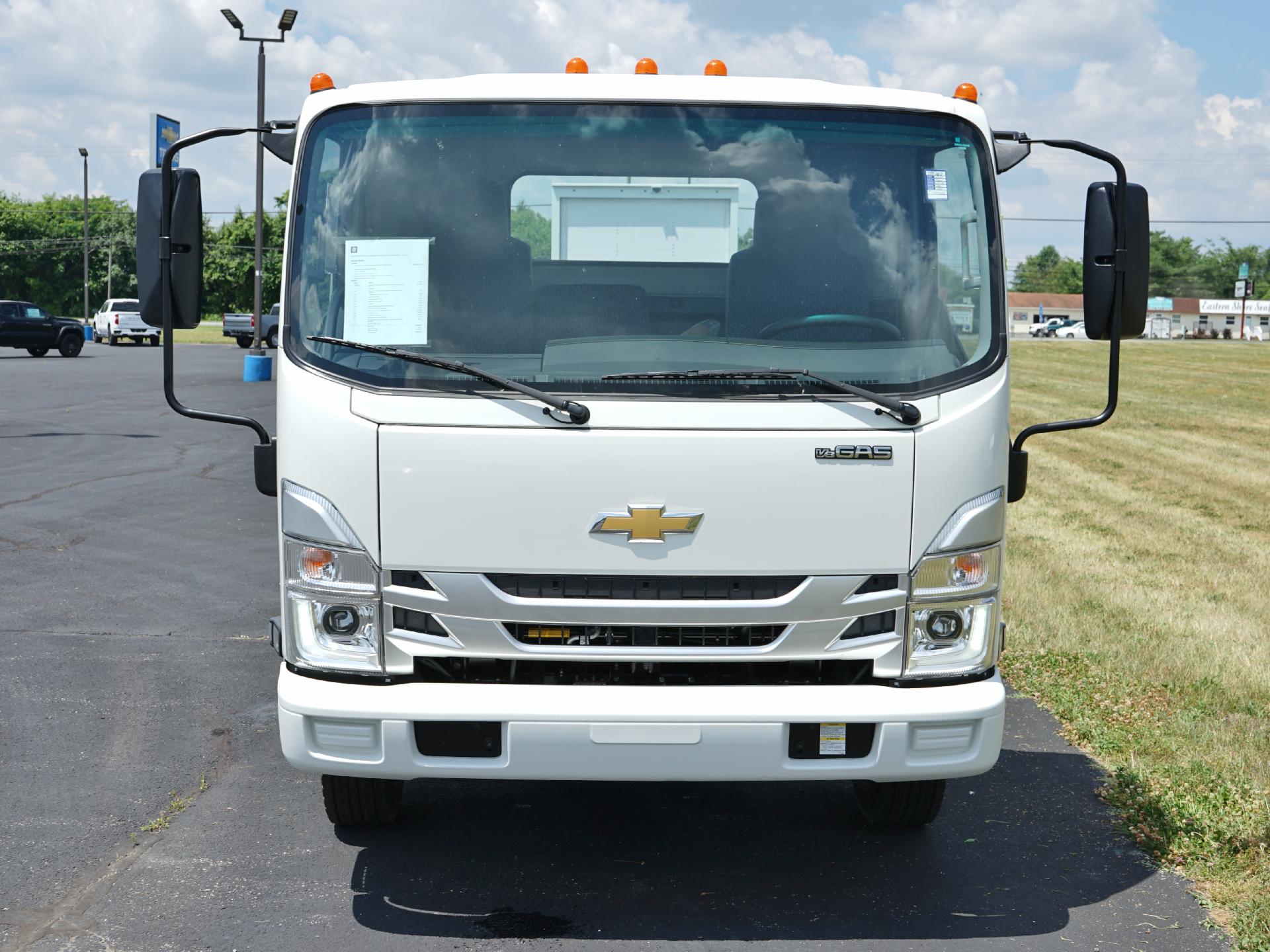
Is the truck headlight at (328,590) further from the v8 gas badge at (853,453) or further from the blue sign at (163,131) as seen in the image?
the blue sign at (163,131)

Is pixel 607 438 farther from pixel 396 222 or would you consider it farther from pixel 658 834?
pixel 658 834

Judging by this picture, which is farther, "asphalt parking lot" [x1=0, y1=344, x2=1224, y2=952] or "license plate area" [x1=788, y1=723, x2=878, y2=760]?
"asphalt parking lot" [x1=0, y1=344, x2=1224, y2=952]

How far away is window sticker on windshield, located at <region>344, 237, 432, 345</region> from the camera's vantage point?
4.00 meters

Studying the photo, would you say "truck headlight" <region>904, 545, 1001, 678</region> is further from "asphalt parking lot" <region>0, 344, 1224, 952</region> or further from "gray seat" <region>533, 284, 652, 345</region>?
"gray seat" <region>533, 284, 652, 345</region>

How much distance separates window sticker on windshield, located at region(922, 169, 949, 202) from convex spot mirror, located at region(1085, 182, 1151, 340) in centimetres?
44

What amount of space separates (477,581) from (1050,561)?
7.45 metres

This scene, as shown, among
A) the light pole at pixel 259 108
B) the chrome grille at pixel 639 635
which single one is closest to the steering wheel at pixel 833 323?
the chrome grille at pixel 639 635

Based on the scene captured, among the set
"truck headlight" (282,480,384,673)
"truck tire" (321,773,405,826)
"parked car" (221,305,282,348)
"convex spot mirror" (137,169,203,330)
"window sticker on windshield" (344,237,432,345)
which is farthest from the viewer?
"parked car" (221,305,282,348)

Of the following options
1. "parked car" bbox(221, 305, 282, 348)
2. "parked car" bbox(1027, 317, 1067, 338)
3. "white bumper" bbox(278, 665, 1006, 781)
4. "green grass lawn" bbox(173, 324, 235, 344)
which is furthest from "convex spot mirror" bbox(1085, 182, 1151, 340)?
"parked car" bbox(1027, 317, 1067, 338)

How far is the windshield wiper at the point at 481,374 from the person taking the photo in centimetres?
378

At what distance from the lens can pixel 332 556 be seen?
154 inches

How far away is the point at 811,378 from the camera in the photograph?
3.91 m

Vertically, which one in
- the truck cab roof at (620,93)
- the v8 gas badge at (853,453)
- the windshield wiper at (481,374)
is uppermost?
the truck cab roof at (620,93)

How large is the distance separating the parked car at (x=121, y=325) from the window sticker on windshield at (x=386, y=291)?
51.8 m
